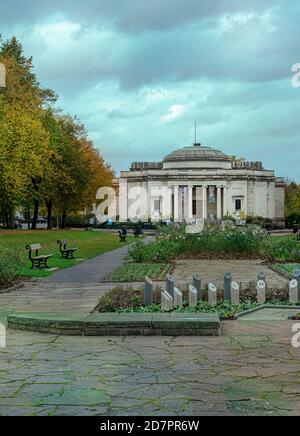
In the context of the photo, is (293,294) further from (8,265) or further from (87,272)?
(87,272)

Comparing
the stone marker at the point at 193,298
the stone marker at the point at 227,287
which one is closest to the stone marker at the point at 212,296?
the stone marker at the point at 193,298

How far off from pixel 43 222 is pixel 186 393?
340 ft

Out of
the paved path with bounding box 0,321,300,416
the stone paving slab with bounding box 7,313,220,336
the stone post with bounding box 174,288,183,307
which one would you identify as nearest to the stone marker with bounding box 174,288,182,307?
the stone post with bounding box 174,288,183,307

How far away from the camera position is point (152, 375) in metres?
7.33

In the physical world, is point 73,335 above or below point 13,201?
below

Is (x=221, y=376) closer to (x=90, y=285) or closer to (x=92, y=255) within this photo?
(x=90, y=285)

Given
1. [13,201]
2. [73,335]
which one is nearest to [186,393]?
[73,335]

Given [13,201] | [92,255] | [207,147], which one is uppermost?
[207,147]

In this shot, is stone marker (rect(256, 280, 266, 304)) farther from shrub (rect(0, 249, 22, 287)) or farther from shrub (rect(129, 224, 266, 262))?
shrub (rect(129, 224, 266, 262))

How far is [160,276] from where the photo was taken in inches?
802

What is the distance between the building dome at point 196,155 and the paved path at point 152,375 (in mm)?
98437

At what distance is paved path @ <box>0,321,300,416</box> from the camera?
607cm
